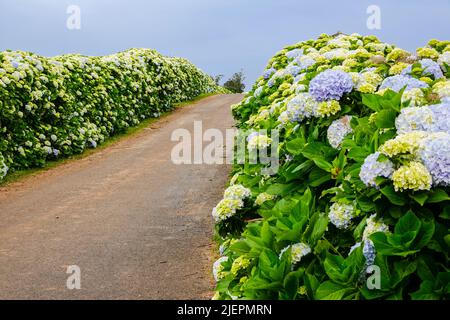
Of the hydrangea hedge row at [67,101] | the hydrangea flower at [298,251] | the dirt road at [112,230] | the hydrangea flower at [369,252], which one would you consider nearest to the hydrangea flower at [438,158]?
the hydrangea flower at [369,252]

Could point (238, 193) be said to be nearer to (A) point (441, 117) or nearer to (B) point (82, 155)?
(A) point (441, 117)

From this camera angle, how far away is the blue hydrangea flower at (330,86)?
349cm

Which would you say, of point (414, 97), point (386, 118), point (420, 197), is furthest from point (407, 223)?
point (414, 97)

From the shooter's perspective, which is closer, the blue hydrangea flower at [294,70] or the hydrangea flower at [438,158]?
the hydrangea flower at [438,158]

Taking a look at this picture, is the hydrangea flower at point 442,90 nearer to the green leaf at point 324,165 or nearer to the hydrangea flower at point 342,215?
the green leaf at point 324,165

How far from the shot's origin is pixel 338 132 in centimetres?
333

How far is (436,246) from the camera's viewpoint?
226 centimetres

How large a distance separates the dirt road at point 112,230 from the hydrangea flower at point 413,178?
3713mm

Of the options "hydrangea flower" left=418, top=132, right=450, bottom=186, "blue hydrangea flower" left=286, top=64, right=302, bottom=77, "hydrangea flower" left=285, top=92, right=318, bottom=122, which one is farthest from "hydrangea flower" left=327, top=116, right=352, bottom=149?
"blue hydrangea flower" left=286, top=64, right=302, bottom=77

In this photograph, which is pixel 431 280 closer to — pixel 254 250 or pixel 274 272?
pixel 274 272

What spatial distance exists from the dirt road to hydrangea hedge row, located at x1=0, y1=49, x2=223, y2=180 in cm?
79

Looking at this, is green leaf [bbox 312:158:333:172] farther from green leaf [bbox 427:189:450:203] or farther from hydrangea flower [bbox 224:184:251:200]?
hydrangea flower [bbox 224:184:251:200]

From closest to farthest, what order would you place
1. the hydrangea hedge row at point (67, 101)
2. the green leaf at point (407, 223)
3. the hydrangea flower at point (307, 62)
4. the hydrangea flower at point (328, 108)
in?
the green leaf at point (407, 223) → the hydrangea flower at point (328, 108) → the hydrangea flower at point (307, 62) → the hydrangea hedge row at point (67, 101)

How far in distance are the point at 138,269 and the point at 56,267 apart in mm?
971
